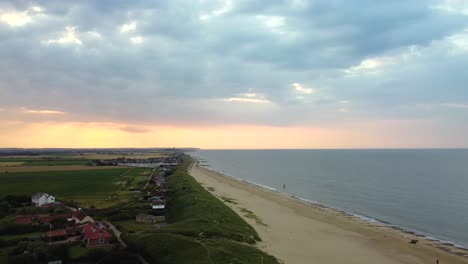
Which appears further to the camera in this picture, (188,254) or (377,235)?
(377,235)

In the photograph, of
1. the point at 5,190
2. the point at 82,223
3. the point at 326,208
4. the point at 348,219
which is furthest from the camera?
the point at 5,190

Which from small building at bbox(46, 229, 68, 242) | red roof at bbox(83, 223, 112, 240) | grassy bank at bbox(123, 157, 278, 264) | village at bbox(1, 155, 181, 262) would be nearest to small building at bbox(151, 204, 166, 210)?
village at bbox(1, 155, 181, 262)

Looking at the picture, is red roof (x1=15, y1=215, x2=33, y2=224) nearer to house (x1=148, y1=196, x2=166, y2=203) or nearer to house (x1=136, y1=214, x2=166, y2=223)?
house (x1=136, y1=214, x2=166, y2=223)

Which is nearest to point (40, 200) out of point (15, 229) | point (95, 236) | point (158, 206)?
point (15, 229)

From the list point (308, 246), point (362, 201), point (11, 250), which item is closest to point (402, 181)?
point (362, 201)

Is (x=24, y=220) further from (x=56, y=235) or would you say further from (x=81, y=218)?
(x=56, y=235)

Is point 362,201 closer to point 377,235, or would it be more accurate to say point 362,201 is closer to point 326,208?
point 326,208
